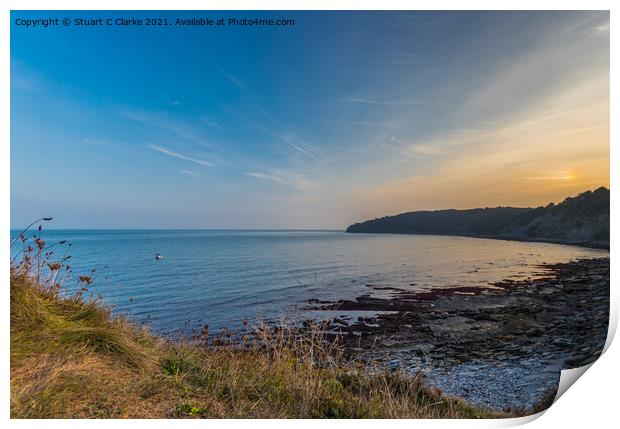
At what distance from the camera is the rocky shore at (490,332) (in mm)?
4930

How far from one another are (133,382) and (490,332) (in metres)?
8.22

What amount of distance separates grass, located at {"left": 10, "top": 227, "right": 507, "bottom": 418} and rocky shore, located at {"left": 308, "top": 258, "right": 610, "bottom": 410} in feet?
4.02

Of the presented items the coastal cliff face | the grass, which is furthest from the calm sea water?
the grass

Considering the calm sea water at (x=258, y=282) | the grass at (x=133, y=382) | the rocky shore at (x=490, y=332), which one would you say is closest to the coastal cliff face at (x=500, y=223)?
the calm sea water at (x=258, y=282)

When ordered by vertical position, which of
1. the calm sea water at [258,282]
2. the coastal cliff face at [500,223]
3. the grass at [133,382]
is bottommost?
the calm sea water at [258,282]

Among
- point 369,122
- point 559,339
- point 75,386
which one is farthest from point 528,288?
point 75,386

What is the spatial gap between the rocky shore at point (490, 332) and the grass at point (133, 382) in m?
1.22

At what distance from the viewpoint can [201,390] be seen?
2.75m

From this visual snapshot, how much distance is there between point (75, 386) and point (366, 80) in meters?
5.10

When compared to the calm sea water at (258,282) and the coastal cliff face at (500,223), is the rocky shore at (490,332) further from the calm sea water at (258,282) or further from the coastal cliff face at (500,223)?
the coastal cliff face at (500,223)

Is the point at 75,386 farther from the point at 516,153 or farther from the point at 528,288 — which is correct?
the point at 528,288

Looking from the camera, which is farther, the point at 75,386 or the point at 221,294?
the point at 221,294
